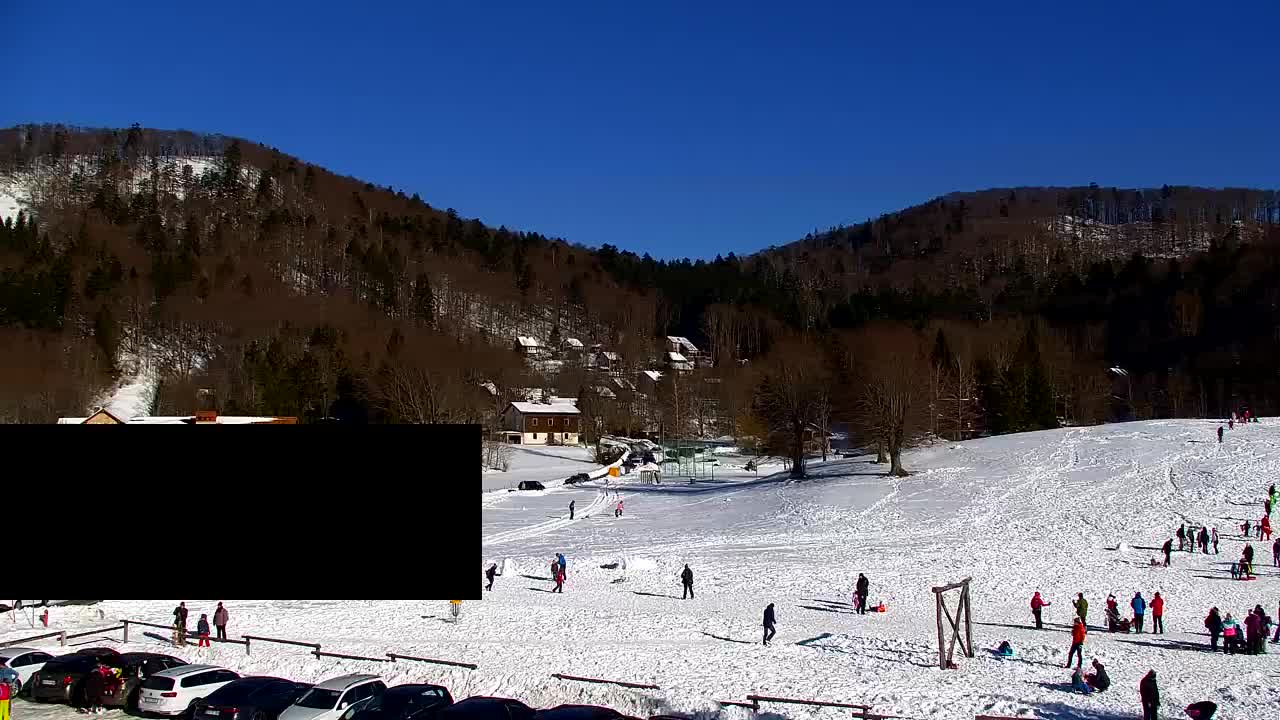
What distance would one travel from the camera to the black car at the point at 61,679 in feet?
49.2

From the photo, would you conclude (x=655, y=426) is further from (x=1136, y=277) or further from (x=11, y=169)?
(x=11, y=169)

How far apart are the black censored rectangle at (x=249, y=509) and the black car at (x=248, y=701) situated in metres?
12.0

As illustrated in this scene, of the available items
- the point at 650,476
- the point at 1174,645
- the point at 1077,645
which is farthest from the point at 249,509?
the point at 650,476

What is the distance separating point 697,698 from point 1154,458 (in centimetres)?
4530

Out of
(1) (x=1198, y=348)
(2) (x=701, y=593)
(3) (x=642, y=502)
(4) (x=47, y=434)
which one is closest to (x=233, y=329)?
(3) (x=642, y=502)

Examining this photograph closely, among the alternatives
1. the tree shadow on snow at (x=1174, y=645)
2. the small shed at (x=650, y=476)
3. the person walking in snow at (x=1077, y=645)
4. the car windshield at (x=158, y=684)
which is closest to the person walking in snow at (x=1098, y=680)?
the person walking in snow at (x=1077, y=645)

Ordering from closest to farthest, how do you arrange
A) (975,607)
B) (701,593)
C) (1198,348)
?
(975,607), (701,593), (1198,348)

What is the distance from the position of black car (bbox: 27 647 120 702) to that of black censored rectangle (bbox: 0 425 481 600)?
15.1m

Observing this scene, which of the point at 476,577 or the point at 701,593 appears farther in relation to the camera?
the point at 701,593

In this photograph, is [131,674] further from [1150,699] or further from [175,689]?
[1150,699]

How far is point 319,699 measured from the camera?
1346 cm

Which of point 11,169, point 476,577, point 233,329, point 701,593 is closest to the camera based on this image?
point 476,577

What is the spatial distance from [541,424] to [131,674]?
289 ft

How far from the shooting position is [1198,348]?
401 feet
